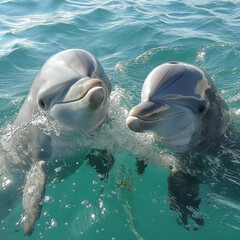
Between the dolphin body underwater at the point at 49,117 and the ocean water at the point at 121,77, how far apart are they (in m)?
0.27

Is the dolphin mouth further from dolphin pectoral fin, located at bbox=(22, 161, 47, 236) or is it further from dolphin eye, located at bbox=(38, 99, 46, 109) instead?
dolphin pectoral fin, located at bbox=(22, 161, 47, 236)

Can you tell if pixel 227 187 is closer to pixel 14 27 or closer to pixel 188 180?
Result: pixel 188 180

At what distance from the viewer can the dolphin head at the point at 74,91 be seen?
174 inches

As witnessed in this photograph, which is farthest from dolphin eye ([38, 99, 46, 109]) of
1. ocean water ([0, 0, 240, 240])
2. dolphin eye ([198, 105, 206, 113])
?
dolphin eye ([198, 105, 206, 113])

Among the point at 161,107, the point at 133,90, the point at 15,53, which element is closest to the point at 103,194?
the point at 161,107

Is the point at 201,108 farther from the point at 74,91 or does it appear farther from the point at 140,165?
the point at 74,91

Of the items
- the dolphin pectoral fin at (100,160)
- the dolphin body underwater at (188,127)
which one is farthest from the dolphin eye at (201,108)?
Result: the dolphin pectoral fin at (100,160)

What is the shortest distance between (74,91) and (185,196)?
2.55 meters

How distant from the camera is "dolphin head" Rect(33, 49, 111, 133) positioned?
174 inches

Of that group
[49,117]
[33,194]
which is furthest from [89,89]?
[33,194]

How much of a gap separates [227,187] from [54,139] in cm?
306

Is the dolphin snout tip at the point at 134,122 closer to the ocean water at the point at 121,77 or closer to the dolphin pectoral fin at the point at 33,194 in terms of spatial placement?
the ocean water at the point at 121,77

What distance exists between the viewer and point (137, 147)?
20.4ft

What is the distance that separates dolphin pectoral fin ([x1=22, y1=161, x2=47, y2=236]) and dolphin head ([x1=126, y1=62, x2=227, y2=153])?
6.71 ft
